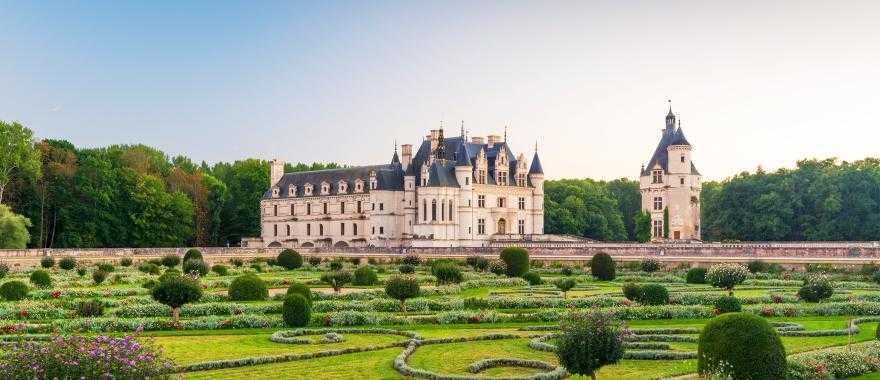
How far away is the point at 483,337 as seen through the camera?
20.8m

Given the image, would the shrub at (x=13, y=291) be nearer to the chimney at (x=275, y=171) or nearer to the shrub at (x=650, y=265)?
the shrub at (x=650, y=265)

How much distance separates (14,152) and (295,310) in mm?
49382

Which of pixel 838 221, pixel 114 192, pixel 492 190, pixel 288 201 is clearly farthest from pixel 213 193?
pixel 838 221

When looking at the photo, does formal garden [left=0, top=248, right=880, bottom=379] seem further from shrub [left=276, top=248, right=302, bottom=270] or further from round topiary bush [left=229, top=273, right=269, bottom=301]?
shrub [left=276, top=248, right=302, bottom=270]

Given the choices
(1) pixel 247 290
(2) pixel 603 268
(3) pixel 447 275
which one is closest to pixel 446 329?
(1) pixel 247 290

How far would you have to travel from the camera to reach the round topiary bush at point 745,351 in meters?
13.0

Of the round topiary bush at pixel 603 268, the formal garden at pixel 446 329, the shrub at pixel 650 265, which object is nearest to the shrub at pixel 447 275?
the formal garden at pixel 446 329

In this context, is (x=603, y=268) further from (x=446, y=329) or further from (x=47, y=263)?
(x=47, y=263)

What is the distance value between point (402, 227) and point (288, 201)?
555 inches

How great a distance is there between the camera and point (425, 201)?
71.6m

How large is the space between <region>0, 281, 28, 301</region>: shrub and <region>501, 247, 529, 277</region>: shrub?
2034 cm

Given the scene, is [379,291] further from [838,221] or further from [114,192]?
[114,192]

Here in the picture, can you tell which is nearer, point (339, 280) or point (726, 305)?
point (726, 305)

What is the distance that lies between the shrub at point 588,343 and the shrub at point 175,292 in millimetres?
12875
